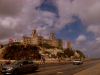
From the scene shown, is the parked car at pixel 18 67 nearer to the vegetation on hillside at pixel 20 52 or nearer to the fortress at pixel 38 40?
the vegetation on hillside at pixel 20 52

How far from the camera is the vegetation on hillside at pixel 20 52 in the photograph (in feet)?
199

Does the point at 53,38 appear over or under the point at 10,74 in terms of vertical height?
over

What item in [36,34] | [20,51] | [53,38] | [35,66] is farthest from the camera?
[53,38]

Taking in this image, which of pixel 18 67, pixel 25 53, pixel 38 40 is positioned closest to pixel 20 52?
pixel 25 53

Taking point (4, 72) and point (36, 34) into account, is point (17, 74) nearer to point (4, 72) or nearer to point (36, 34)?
point (4, 72)

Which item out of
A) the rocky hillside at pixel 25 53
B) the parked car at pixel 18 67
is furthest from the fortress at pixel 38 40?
the parked car at pixel 18 67

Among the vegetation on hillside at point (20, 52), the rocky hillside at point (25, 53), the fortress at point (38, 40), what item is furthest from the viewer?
the fortress at point (38, 40)

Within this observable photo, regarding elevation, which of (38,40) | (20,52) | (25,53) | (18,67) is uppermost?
(38,40)

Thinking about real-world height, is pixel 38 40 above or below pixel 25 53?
above

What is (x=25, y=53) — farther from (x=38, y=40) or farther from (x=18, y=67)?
(x=18, y=67)

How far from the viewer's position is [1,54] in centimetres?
6712

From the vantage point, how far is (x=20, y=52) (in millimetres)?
62875

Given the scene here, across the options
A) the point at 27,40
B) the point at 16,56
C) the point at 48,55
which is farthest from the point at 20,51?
the point at 27,40

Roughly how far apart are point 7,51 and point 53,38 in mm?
68928
